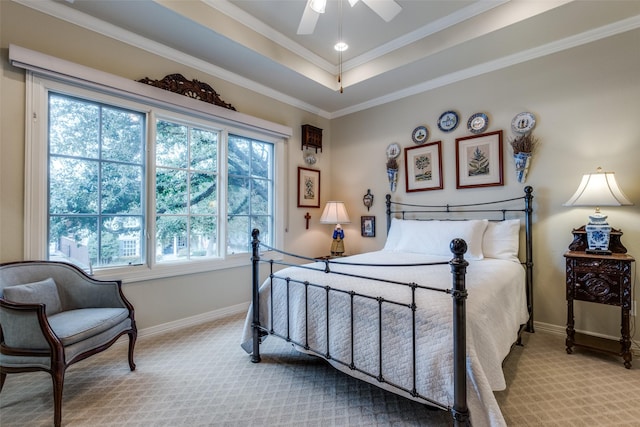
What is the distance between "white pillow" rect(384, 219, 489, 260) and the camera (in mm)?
2753

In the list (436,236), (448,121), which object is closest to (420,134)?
(448,121)

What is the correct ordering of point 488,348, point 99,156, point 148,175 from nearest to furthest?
point 488,348 → point 99,156 → point 148,175

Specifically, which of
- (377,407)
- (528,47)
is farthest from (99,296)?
(528,47)

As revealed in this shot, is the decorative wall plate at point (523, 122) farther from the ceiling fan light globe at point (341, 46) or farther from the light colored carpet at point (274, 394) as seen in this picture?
the light colored carpet at point (274, 394)

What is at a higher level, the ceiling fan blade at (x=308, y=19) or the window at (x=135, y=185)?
the ceiling fan blade at (x=308, y=19)

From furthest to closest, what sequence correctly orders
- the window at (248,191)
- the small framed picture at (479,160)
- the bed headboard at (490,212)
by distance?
the window at (248,191)
the small framed picture at (479,160)
the bed headboard at (490,212)

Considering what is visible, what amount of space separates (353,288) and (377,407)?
2.29ft

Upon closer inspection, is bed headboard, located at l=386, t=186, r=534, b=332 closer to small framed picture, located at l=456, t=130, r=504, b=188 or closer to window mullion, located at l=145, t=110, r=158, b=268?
small framed picture, located at l=456, t=130, r=504, b=188

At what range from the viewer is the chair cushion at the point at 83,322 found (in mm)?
1679

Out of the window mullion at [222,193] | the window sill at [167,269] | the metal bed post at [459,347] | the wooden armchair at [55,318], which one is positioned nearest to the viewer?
the metal bed post at [459,347]

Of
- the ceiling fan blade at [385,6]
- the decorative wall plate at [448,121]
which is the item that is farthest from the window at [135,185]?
the decorative wall plate at [448,121]

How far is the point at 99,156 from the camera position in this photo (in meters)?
2.50

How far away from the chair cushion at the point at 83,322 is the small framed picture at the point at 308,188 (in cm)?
254

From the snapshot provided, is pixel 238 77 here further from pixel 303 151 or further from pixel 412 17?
pixel 412 17
